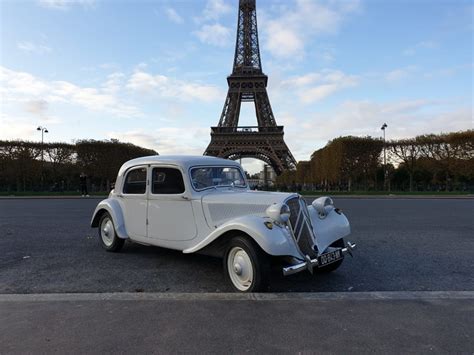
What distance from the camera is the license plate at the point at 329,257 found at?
4.47 metres

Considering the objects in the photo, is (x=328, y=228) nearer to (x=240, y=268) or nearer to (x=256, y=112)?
(x=240, y=268)

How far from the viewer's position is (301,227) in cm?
468

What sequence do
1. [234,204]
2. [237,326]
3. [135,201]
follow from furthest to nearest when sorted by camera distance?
1. [135,201]
2. [234,204]
3. [237,326]

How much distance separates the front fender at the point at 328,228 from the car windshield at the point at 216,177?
133 centimetres

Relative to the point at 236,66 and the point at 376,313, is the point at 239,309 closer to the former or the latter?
the point at 376,313

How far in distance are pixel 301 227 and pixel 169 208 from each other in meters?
2.03

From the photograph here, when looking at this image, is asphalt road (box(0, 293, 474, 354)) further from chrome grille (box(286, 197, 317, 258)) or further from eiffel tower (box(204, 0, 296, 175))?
eiffel tower (box(204, 0, 296, 175))

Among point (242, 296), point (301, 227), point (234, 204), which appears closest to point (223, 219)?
point (234, 204)

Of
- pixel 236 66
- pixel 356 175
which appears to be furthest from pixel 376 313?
pixel 236 66

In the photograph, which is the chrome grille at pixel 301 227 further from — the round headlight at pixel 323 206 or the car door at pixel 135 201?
the car door at pixel 135 201

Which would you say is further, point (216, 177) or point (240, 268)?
point (216, 177)

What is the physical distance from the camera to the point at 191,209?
5.34 meters

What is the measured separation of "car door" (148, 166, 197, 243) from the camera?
5383 mm

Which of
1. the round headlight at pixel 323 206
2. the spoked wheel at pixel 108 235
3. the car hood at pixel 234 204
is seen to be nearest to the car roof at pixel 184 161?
the car hood at pixel 234 204
